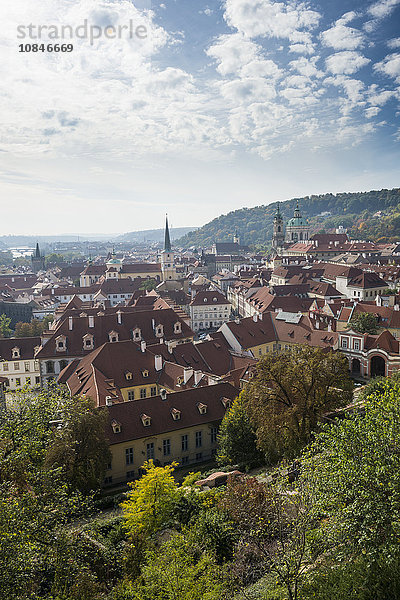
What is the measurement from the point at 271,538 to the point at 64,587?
8.69 meters

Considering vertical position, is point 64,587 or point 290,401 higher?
point 290,401

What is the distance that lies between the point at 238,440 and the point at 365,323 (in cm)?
3460

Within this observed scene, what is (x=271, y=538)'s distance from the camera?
19.3 metres

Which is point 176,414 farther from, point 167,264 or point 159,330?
point 167,264

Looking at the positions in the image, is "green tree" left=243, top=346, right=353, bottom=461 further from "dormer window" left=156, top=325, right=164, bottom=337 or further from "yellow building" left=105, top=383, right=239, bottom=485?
"dormer window" left=156, top=325, right=164, bottom=337

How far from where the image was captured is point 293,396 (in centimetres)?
3494

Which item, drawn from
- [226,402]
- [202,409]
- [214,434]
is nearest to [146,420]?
[202,409]

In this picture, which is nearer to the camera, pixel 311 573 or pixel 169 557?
pixel 311 573

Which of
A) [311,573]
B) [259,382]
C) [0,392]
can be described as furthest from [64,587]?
[0,392]

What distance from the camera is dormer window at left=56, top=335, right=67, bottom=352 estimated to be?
5788 cm

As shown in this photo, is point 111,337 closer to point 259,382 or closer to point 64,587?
point 259,382

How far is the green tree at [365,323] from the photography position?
204ft

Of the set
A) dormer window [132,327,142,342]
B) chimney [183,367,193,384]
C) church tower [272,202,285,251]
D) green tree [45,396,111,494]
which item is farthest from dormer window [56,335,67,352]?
church tower [272,202,285,251]

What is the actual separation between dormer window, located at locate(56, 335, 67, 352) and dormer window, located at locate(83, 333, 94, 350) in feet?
8.08
